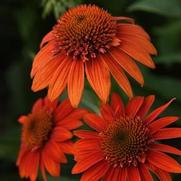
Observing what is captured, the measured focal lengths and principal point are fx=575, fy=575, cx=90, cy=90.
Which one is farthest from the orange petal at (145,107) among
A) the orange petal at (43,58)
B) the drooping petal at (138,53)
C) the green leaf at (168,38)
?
the green leaf at (168,38)

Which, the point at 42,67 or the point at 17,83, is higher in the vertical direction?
the point at 42,67

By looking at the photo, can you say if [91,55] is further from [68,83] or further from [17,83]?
[17,83]

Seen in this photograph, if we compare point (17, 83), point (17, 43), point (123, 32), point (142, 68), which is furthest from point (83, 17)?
point (17, 43)

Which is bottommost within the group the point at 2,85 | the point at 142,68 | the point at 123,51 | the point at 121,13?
the point at 2,85

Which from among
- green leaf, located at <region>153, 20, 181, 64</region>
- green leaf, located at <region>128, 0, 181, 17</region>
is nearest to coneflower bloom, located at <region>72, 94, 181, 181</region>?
green leaf, located at <region>128, 0, 181, 17</region>

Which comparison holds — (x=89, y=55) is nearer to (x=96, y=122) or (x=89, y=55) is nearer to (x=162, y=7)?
(x=96, y=122)

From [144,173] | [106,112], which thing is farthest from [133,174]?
[106,112]

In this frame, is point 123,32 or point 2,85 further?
point 2,85
